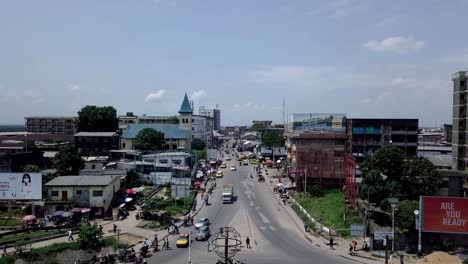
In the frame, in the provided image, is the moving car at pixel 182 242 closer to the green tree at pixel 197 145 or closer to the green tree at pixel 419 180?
the green tree at pixel 419 180

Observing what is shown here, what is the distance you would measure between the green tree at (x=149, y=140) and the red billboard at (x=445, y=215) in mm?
66730

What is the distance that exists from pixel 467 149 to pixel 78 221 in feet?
194

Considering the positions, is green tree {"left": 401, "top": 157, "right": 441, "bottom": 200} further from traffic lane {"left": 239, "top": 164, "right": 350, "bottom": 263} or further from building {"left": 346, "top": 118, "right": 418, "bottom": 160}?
building {"left": 346, "top": 118, "right": 418, "bottom": 160}

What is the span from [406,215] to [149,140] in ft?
217

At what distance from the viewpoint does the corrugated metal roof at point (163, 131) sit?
108 metres

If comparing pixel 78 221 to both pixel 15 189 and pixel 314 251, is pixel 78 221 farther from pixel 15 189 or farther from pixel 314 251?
pixel 314 251

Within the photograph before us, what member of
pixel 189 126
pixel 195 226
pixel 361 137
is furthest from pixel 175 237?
pixel 189 126

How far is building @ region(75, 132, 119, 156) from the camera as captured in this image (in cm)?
10219

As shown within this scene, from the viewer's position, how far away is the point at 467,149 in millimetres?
69375

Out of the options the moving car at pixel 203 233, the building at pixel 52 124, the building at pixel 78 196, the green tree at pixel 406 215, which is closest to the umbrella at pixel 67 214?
the building at pixel 78 196

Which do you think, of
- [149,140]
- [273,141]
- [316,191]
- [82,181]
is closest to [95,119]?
[149,140]

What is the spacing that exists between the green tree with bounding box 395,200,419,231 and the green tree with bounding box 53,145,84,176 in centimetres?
5246

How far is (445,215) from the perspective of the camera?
133ft

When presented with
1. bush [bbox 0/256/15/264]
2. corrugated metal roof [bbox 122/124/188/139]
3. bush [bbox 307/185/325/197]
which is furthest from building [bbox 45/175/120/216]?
corrugated metal roof [bbox 122/124/188/139]
